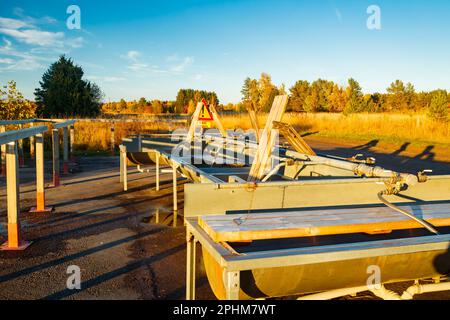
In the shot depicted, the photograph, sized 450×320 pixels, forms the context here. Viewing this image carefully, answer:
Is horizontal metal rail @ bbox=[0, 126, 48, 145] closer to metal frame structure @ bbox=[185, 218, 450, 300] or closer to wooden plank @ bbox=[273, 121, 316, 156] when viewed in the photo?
metal frame structure @ bbox=[185, 218, 450, 300]

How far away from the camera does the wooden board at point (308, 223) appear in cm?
268

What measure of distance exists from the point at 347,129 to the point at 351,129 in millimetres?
458

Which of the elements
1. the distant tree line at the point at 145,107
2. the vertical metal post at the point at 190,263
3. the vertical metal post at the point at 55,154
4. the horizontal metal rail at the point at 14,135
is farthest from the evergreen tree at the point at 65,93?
the distant tree line at the point at 145,107

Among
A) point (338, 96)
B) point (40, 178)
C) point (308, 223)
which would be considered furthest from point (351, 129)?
point (338, 96)

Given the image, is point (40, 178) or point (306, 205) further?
point (40, 178)

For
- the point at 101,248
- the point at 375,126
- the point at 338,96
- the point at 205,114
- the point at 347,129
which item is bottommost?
the point at 101,248

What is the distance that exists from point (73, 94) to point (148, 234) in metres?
25.5

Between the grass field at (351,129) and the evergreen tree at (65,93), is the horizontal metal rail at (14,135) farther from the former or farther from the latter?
the evergreen tree at (65,93)

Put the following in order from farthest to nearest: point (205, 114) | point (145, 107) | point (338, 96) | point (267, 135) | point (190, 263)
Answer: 1. point (145, 107)
2. point (338, 96)
3. point (205, 114)
4. point (267, 135)
5. point (190, 263)

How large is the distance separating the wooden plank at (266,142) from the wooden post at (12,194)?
324 cm

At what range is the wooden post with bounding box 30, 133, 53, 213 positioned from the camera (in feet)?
22.7

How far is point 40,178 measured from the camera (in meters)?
7.07

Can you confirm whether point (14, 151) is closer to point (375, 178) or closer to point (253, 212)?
point (253, 212)

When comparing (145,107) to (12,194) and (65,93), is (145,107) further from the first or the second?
(12,194)
